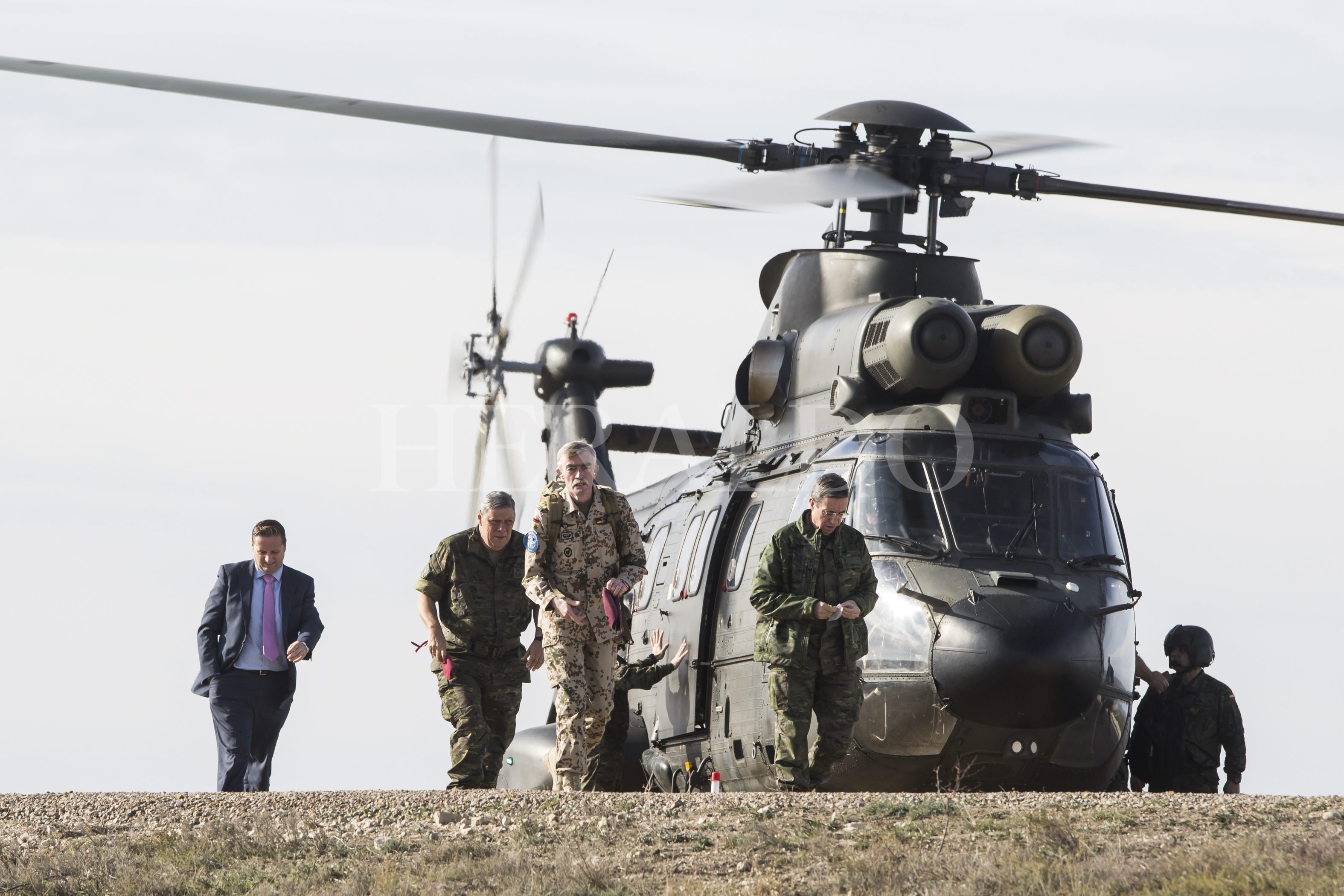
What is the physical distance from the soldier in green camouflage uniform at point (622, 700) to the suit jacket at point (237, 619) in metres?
2.14

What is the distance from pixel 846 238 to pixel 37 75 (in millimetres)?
5850

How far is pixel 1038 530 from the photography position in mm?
10547

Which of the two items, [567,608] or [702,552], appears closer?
[567,608]

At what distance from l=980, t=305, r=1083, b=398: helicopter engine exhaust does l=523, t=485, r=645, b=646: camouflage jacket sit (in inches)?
117

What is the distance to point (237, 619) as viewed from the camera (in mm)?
9961

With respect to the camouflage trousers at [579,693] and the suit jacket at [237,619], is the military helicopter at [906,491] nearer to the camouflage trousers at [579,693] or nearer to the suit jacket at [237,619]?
the camouflage trousers at [579,693]

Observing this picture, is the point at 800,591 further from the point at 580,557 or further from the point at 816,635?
the point at 580,557

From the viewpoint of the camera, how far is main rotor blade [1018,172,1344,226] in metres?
11.4

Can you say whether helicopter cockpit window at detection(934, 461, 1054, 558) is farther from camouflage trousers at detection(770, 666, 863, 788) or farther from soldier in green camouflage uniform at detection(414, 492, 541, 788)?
soldier in green camouflage uniform at detection(414, 492, 541, 788)

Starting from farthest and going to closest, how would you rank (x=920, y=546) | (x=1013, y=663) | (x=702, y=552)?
1. (x=702, y=552)
2. (x=920, y=546)
3. (x=1013, y=663)

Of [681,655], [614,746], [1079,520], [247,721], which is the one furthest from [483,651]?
[1079,520]

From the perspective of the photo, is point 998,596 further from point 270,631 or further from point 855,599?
point 270,631

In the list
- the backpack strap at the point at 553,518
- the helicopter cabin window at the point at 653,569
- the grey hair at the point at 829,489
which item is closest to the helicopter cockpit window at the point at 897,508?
the grey hair at the point at 829,489

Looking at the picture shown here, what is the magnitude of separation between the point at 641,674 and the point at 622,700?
1.49ft
